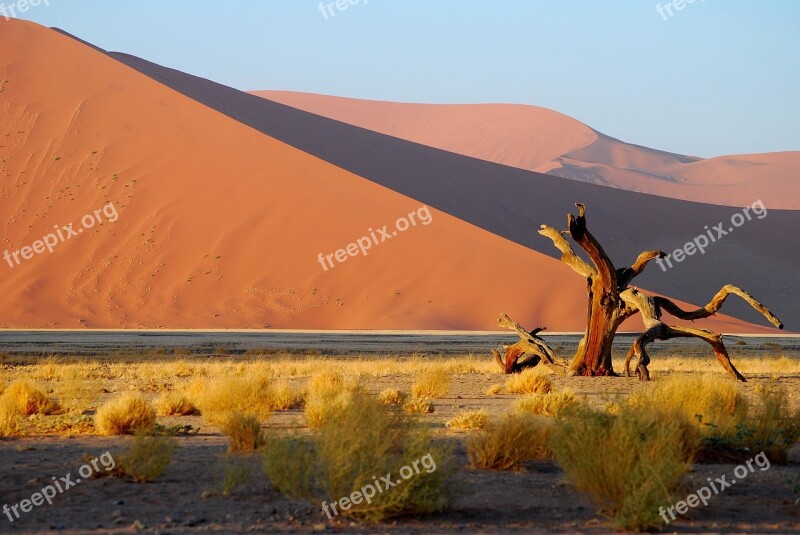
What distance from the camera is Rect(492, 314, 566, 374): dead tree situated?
19.3 metres

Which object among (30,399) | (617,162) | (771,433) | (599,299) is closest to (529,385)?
(599,299)

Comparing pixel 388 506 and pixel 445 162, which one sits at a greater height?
pixel 445 162

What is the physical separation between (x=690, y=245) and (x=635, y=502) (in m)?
77.5

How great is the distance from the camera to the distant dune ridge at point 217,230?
51.1 metres

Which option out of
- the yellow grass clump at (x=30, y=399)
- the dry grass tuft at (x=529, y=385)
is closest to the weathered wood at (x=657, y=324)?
the dry grass tuft at (x=529, y=385)

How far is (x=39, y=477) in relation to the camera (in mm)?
8633

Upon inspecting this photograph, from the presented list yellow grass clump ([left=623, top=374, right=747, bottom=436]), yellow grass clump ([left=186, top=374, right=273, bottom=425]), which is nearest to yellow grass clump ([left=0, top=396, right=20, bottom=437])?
yellow grass clump ([left=186, top=374, right=273, bottom=425])

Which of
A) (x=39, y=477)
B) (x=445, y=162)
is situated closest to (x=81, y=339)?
(x=39, y=477)

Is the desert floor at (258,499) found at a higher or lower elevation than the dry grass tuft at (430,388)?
higher

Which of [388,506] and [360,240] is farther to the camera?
[360,240]

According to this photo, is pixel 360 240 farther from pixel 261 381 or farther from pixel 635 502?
pixel 635 502

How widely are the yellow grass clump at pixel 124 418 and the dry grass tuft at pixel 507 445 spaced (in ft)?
A: 12.7

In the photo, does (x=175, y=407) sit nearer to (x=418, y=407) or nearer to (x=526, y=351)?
(x=418, y=407)

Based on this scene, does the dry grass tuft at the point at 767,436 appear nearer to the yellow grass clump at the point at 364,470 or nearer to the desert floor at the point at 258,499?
the desert floor at the point at 258,499
